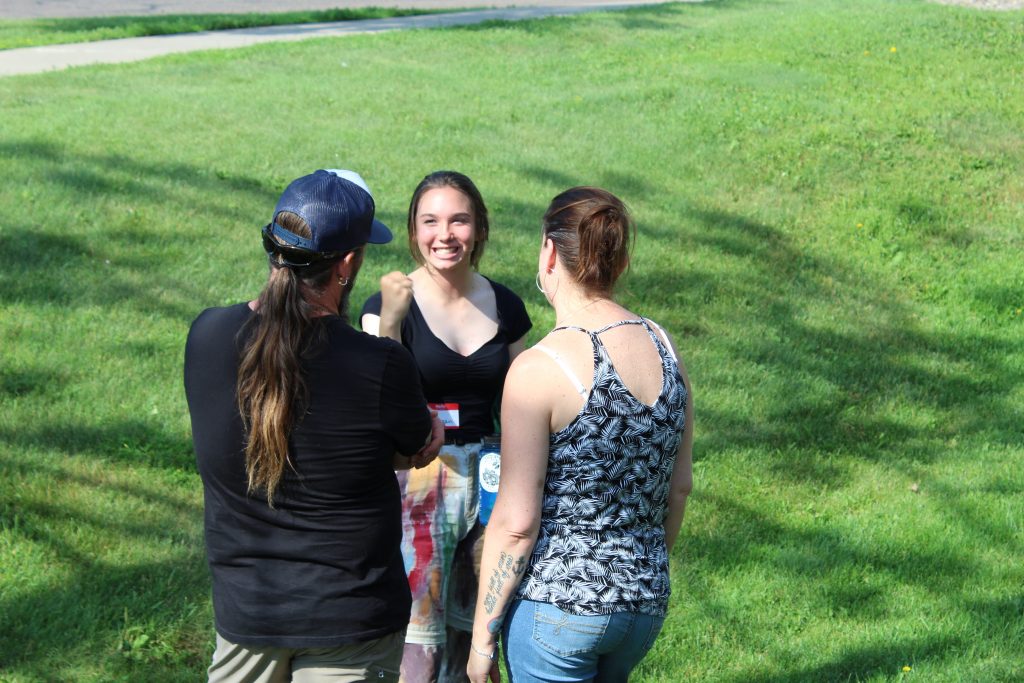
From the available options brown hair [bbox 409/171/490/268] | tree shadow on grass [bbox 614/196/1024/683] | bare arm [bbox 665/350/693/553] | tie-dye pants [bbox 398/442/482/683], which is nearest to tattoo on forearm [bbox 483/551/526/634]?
bare arm [bbox 665/350/693/553]

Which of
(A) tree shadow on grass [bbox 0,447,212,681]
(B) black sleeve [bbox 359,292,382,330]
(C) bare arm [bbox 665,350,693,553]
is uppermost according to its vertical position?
(B) black sleeve [bbox 359,292,382,330]

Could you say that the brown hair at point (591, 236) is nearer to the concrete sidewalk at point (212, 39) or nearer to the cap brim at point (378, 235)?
the cap brim at point (378, 235)

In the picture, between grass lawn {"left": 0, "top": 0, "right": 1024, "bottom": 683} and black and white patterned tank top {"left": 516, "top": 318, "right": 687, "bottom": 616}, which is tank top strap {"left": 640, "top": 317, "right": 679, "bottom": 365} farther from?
grass lawn {"left": 0, "top": 0, "right": 1024, "bottom": 683}

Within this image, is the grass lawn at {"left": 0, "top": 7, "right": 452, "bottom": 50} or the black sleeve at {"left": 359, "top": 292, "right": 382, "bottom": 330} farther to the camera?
the grass lawn at {"left": 0, "top": 7, "right": 452, "bottom": 50}

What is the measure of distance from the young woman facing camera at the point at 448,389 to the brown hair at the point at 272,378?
3.06 feet

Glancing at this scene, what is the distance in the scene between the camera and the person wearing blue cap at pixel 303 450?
245 centimetres

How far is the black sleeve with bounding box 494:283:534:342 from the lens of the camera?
3861 mm

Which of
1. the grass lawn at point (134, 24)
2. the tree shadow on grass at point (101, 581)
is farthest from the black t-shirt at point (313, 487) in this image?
the grass lawn at point (134, 24)

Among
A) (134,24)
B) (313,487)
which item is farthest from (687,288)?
(134,24)

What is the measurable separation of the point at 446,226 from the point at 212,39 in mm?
13112

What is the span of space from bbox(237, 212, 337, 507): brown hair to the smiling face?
128 centimetres

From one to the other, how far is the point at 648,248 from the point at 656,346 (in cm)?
593

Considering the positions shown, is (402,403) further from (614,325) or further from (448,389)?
(448,389)

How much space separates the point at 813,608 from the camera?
4.81 m
